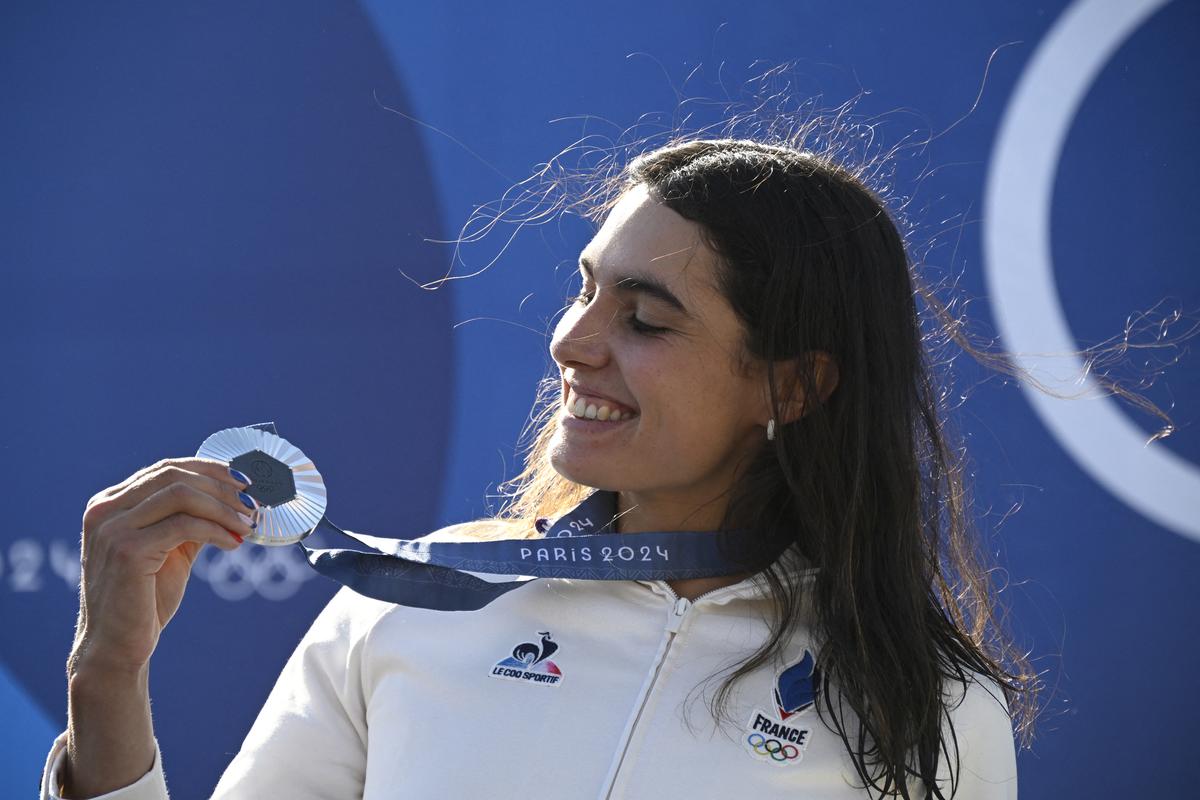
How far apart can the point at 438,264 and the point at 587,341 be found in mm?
990

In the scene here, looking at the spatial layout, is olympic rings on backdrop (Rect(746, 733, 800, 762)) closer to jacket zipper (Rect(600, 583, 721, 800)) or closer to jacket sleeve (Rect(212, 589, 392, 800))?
jacket zipper (Rect(600, 583, 721, 800))

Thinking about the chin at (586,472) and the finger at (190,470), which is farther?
the chin at (586,472)

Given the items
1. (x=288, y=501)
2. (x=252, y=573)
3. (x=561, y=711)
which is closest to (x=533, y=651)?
(x=561, y=711)

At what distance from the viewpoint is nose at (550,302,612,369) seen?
5.29 ft

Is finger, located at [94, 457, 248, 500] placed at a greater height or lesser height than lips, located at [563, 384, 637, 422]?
lesser

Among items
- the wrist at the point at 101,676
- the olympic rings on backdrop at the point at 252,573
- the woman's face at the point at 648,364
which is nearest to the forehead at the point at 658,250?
the woman's face at the point at 648,364

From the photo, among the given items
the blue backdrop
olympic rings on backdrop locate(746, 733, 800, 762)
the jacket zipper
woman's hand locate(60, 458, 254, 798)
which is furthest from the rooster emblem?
the blue backdrop

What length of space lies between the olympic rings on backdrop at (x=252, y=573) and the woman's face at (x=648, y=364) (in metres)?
1.06

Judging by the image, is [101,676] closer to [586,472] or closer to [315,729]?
[315,729]

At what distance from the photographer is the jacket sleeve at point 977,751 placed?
1540 mm

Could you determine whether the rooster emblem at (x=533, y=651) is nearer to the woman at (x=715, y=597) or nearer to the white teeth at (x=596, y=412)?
the woman at (x=715, y=597)

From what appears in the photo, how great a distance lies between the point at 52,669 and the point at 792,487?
5.30 feet

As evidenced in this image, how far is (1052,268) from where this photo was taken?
2.39 m

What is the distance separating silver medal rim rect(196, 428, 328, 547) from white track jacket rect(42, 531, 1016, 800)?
247 millimetres
